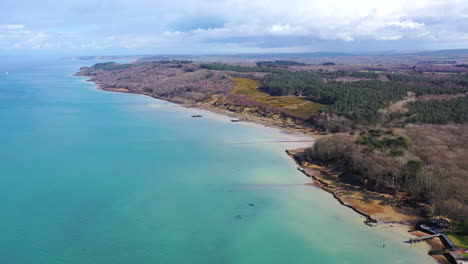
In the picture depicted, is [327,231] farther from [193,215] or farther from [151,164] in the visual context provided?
[151,164]

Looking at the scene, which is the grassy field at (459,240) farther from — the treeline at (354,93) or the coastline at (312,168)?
the treeline at (354,93)

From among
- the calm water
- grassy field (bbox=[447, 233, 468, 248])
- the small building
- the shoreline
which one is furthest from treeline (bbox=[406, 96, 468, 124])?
grassy field (bbox=[447, 233, 468, 248])

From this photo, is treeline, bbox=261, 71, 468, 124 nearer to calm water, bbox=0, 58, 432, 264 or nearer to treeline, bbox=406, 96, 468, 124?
treeline, bbox=406, 96, 468, 124

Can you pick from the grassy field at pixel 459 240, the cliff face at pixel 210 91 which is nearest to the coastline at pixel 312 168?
the cliff face at pixel 210 91

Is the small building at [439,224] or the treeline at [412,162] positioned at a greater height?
the treeline at [412,162]

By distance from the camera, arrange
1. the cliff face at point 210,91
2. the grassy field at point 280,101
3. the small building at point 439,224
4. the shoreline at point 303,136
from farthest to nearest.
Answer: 1. the cliff face at point 210,91
2. the grassy field at point 280,101
3. the shoreline at point 303,136
4. the small building at point 439,224

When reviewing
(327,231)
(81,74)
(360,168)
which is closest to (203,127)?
(360,168)

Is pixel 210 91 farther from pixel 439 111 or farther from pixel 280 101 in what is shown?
pixel 439 111
